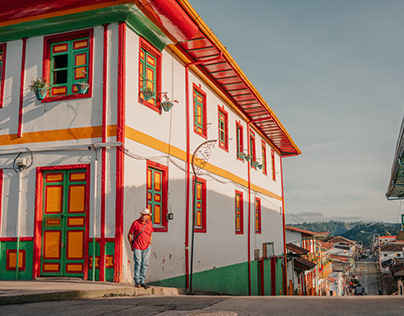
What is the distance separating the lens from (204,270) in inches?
563

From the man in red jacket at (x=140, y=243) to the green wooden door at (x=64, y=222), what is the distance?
1.30m

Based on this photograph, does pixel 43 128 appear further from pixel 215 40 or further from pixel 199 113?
pixel 199 113

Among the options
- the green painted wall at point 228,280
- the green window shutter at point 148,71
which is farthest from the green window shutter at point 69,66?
the green painted wall at point 228,280

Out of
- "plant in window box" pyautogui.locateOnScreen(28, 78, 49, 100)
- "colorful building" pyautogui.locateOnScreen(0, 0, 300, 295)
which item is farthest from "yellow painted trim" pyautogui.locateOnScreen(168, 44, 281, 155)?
"plant in window box" pyautogui.locateOnScreen(28, 78, 49, 100)

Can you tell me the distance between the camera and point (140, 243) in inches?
375

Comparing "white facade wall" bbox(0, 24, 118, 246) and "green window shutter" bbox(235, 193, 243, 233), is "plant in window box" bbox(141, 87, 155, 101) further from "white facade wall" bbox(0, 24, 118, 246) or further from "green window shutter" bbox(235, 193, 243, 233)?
"green window shutter" bbox(235, 193, 243, 233)

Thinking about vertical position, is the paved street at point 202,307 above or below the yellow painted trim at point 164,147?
below

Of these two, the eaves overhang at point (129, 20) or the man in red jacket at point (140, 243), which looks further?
the eaves overhang at point (129, 20)

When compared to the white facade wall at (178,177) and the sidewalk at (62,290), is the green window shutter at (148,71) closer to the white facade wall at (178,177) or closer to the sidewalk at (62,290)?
the white facade wall at (178,177)

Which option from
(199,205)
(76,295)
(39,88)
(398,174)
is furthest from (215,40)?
(398,174)

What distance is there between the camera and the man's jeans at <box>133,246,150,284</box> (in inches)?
376

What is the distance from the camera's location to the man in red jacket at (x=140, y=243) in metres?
9.53

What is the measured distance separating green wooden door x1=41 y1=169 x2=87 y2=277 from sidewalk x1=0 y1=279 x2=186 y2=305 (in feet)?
1.35

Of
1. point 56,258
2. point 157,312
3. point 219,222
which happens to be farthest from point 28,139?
point 219,222
